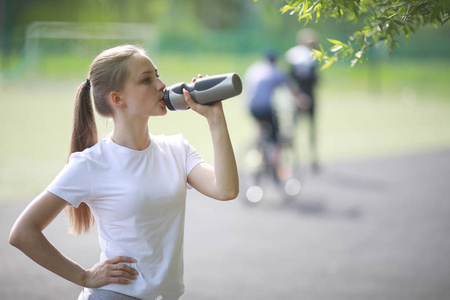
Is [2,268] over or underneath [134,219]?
underneath

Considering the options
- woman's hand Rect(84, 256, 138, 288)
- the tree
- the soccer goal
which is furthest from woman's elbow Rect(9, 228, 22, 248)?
the soccer goal

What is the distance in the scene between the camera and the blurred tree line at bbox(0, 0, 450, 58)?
1278 inches

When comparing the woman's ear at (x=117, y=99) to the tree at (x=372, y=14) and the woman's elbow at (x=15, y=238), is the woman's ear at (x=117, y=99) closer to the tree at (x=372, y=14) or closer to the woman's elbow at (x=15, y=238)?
the woman's elbow at (x=15, y=238)

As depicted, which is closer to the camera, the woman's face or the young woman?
the young woman

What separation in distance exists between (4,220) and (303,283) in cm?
425

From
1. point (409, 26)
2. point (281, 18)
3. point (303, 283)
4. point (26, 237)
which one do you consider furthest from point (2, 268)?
point (281, 18)

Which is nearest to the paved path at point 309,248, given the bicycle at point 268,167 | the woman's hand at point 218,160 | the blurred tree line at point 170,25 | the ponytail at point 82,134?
the bicycle at point 268,167

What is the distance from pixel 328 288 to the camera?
19.2ft

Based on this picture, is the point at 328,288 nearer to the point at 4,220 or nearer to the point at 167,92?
the point at 167,92

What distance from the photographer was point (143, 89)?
2.52m

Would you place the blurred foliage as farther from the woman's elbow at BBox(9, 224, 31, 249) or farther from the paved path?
the woman's elbow at BBox(9, 224, 31, 249)

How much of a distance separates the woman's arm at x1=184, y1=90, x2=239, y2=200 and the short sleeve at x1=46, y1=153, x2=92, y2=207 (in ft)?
1.52

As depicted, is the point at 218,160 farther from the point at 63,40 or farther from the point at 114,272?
the point at 63,40

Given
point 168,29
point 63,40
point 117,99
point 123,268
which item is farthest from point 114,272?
point 168,29
